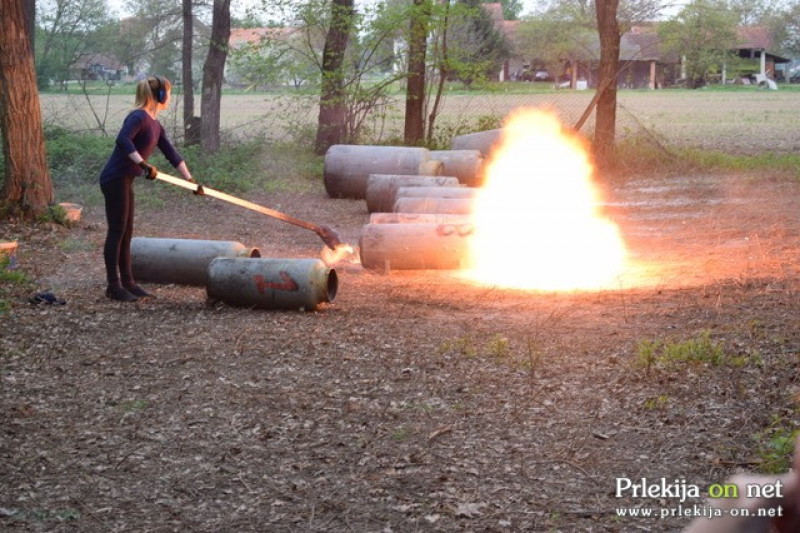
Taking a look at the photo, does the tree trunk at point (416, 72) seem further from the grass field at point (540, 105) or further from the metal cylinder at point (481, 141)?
the metal cylinder at point (481, 141)

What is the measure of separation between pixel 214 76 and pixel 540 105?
8137 millimetres

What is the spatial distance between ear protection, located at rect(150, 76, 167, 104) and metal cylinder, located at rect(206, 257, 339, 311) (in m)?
1.51

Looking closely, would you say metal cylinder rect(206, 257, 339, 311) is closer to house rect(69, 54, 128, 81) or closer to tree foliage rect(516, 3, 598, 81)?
house rect(69, 54, 128, 81)

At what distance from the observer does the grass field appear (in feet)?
69.2

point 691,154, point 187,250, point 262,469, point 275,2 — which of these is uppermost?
point 275,2

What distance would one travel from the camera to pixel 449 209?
12.0m

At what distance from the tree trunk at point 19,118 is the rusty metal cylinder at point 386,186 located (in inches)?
188

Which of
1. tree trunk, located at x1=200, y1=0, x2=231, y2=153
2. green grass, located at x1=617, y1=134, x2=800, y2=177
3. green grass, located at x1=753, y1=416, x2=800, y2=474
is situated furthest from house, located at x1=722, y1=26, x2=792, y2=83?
green grass, located at x1=753, y1=416, x2=800, y2=474

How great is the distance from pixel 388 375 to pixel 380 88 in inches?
545

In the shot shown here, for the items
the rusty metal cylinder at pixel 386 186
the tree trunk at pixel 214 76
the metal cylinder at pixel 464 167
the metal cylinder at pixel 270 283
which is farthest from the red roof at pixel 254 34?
the metal cylinder at pixel 270 283

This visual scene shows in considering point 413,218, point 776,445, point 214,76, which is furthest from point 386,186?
point 776,445

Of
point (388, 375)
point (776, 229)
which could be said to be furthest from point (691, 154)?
point (388, 375)

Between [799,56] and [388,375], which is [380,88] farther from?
[799,56]

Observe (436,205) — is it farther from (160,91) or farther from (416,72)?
(416,72)
